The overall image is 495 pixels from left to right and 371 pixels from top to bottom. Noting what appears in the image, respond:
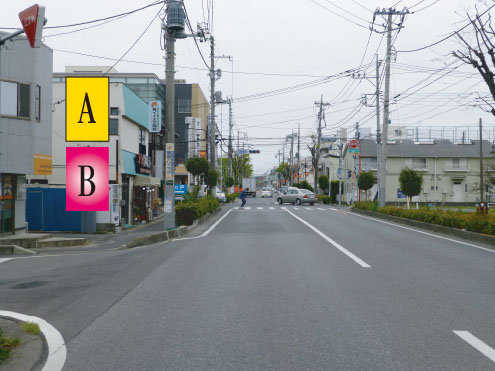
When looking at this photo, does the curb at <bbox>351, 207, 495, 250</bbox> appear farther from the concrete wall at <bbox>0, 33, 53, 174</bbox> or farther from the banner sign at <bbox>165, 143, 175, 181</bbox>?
the concrete wall at <bbox>0, 33, 53, 174</bbox>

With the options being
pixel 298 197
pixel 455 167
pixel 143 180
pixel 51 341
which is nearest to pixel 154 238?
pixel 51 341

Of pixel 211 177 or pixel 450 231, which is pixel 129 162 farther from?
pixel 450 231

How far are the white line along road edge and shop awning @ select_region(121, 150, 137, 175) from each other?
18.6m

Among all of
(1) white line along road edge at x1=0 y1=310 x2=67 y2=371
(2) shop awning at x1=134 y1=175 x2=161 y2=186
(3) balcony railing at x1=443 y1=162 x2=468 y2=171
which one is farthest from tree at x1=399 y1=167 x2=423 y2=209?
(1) white line along road edge at x1=0 y1=310 x2=67 y2=371

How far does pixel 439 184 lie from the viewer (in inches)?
2228

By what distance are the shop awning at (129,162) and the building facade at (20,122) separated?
6.63 metres

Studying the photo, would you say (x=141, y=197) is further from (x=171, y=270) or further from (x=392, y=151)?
(x=392, y=151)

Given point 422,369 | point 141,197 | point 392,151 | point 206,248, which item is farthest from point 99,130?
point 392,151

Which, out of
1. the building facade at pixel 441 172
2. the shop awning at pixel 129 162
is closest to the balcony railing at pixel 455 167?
the building facade at pixel 441 172

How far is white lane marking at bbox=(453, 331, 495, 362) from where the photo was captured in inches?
183

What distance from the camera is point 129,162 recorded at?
2589 cm

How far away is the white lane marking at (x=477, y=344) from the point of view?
4.66 m

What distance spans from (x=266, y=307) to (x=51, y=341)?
2.69 meters

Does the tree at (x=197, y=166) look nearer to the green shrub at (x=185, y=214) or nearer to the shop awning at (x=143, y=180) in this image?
the shop awning at (x=143, y=180)
